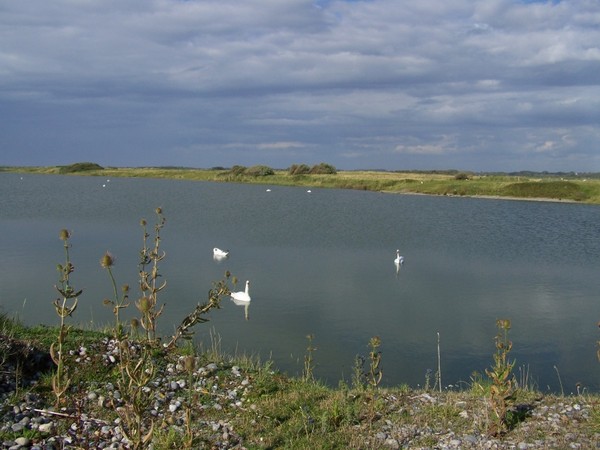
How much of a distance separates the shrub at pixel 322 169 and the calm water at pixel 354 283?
3039 inches

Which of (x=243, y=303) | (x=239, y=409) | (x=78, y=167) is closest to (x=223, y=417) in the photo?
(x=239, y=409)

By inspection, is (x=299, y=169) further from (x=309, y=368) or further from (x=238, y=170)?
(x=309, y=368)

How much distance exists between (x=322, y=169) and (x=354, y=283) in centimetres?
10294

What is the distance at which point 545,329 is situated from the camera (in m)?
15.9

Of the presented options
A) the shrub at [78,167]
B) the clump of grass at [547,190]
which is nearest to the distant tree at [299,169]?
the clump of grass at [547,190]

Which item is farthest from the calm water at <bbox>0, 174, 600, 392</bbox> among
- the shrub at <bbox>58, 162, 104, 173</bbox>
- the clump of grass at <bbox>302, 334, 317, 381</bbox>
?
the shrub at <bbox>58, 162, 104, 173</bbox>

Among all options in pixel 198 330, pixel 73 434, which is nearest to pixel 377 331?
pixel 198 330

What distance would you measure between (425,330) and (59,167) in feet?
532

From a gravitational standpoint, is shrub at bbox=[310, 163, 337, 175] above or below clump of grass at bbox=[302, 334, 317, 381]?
above

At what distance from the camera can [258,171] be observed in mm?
118938

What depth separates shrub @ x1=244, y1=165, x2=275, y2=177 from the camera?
117812 mm

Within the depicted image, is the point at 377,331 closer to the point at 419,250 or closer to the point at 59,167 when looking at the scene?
the point at 419,250

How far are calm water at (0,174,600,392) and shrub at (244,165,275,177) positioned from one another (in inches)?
2892

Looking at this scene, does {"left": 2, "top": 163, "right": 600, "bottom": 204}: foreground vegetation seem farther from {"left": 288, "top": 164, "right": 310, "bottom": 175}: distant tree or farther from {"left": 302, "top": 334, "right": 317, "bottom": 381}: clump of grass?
{"left": 302, "top": 334, "right": 317, "bottom": 381}: clump of grass
